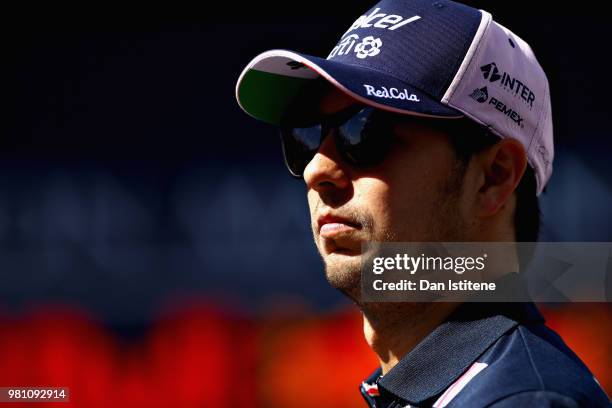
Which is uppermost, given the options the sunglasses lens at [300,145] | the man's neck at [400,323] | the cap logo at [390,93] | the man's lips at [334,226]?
the cap logo at [390,93]

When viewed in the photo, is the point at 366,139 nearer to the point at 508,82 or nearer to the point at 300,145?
the point at 300,145

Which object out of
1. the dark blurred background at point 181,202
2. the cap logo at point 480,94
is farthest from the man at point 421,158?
the dark blurred background at point 181,202

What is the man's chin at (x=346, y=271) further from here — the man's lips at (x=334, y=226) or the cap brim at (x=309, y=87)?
the cap brim at (x=309, y=87)

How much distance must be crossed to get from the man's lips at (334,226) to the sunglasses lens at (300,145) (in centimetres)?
15

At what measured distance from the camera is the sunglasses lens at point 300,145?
72.6 inches

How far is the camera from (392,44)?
5.95 feet

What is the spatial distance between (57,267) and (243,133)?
136 cm

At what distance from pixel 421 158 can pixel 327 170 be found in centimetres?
19

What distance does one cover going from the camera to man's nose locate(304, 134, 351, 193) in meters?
1.76

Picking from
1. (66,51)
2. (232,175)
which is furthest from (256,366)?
(66,51)

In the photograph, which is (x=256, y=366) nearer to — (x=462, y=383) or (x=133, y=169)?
(x=133, y=169)

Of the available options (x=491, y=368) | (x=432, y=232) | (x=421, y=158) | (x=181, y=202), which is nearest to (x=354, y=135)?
(x=421, y=158)

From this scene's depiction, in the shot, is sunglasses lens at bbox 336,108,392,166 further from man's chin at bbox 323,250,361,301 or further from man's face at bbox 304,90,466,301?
man's chin at bbox 323,250,361,301

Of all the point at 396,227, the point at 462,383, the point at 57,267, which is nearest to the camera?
the point at 462,383
